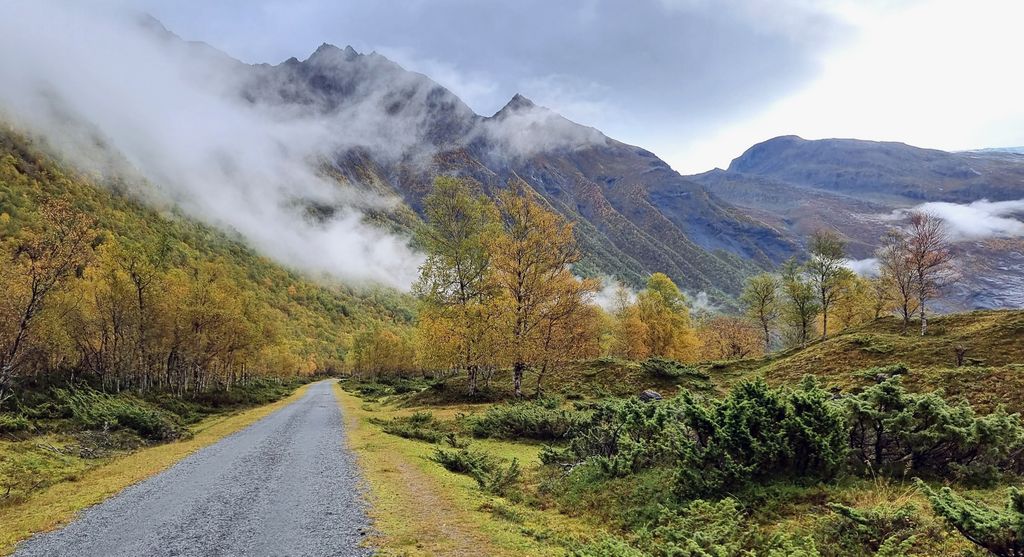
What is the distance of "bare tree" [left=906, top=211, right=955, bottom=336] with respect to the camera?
41.8 m

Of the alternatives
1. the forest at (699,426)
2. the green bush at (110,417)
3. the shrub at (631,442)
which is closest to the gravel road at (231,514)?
the forest at (699,426)

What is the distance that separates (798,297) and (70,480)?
66602 millimetres

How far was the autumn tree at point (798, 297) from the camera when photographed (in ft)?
190

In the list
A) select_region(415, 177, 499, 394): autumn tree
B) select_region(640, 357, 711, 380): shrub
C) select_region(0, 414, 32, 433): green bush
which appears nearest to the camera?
select_region(0, 414, 32, 433): green bush

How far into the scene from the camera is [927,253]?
139 ft

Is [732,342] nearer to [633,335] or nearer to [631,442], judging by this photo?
[633,335]

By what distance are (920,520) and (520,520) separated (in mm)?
6882

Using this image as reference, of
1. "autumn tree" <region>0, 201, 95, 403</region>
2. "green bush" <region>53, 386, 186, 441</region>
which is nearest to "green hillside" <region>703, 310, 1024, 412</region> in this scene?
"green bush" <region>53, 386, 186, 441</region>

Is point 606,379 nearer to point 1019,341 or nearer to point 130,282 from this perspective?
point 1019,341

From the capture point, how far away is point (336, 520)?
32.4 ft

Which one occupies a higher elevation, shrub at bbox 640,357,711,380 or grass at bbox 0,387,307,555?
shrub at bbox 640,357,711,380

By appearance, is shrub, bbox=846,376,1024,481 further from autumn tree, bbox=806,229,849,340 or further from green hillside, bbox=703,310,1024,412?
autumn tree, bbox=806,229,849,340

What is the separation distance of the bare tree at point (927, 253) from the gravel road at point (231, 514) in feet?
163

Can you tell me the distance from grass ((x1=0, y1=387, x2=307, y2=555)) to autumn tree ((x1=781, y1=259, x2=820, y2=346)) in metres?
62.5
